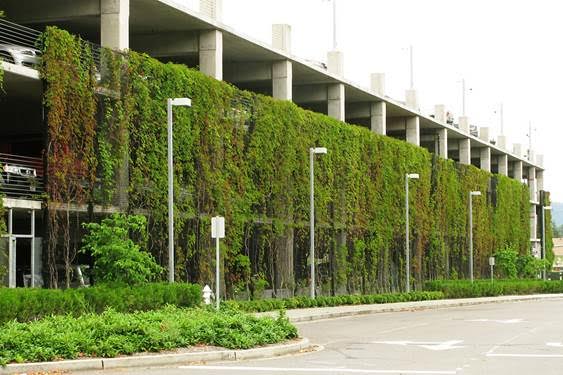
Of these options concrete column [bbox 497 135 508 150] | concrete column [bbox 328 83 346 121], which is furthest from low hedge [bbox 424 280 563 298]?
concrete column [bbox 497 135 508 150]

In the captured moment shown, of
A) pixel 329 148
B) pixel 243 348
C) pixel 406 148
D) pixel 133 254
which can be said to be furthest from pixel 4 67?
pixel 406 148

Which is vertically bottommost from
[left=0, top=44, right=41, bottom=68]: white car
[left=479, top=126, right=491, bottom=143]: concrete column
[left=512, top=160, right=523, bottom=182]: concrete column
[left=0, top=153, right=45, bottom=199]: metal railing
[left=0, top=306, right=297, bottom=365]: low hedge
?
[left=0, top=306, right=297, bottom=365]: low hedge

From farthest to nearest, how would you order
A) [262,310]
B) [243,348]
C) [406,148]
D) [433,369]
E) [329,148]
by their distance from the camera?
[406,148] → [329,148] → [262,310] → [243,348] → [433,369]

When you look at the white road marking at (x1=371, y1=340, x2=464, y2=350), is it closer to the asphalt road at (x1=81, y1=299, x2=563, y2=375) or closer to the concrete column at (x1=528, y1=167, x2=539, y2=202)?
the asphalt road at (x1=81, y1=299, x2=563, y2=375)

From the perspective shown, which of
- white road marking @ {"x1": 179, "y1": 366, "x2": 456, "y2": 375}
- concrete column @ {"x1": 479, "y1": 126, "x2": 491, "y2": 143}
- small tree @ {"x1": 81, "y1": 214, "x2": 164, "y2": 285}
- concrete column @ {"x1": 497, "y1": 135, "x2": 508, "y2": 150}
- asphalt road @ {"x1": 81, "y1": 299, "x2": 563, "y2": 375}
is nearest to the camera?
white road marking @ {"x1": 179, "y1": 366, "x2": 456, "y2": 375}

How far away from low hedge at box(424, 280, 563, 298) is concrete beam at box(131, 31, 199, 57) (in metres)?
25.1

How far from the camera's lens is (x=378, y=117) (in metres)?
65.8

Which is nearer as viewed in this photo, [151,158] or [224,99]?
[151,158]

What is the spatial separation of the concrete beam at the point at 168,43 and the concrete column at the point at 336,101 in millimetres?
14626

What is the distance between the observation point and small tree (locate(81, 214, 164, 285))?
102 feet

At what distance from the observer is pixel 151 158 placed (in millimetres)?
36719

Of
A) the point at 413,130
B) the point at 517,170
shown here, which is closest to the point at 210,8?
the point at 413,130

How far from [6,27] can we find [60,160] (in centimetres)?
769

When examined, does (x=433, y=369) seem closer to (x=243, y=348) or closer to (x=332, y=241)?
(x=243, y=348)
